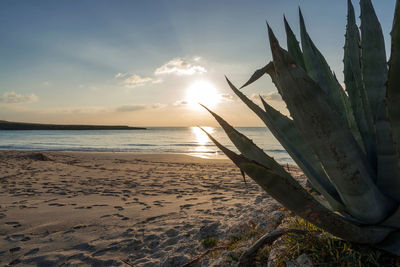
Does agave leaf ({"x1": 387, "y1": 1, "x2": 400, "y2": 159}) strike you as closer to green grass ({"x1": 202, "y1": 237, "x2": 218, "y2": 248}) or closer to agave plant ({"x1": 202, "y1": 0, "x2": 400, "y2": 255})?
agave plant ({"x1": 202, "y1": 0, "x2": 400, "y2": 255})

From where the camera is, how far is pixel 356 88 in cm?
159

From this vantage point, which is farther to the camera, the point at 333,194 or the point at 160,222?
the point at 160,222

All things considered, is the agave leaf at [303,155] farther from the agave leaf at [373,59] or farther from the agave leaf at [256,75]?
the agave leaf at [373,59]

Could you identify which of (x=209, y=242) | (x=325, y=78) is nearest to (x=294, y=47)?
(x=325, y=78)

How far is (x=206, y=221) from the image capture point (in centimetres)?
351

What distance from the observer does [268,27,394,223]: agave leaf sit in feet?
3.19

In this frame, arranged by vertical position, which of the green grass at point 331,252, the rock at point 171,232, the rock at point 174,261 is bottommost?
the rock at point 171,232

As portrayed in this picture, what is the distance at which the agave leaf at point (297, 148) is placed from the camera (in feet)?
4.67

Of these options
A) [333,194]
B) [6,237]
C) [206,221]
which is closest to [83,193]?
[6,237]

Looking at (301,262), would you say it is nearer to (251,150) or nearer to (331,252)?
(331,252)

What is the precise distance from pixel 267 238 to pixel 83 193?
4800mm

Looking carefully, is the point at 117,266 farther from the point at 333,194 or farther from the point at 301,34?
the point at 301,34

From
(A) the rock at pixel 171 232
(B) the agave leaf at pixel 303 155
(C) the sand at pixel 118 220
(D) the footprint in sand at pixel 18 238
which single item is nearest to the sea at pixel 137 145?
(C) the sand at pixel 118 220

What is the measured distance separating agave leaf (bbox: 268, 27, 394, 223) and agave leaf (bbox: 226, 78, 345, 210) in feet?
0.72
